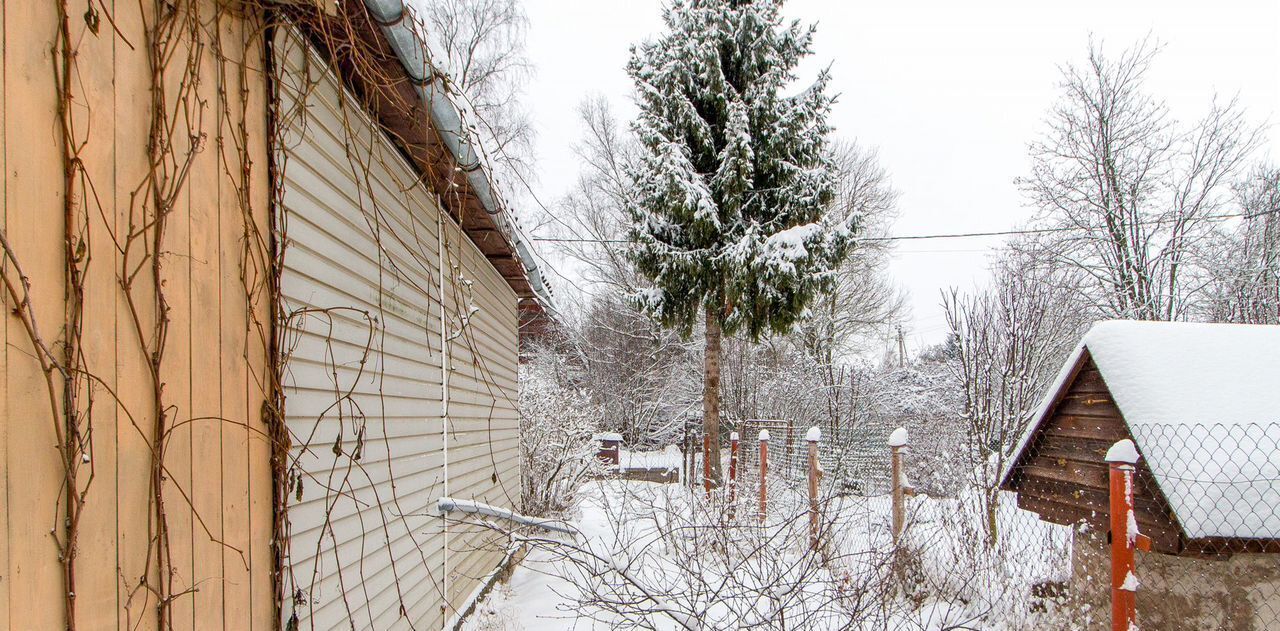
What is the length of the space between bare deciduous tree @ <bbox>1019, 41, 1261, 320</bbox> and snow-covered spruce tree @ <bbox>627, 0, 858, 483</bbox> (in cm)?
643

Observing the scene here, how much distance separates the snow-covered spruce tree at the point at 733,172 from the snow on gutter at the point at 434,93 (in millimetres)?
7167

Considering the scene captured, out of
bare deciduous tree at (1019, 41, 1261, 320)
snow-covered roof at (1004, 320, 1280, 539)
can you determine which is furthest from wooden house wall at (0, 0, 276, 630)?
bare deciduous tree at (1019, 41, 1261, 320)

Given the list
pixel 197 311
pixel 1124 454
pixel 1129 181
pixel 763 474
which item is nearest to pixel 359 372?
pixel 197 311

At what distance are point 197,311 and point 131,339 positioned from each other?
9.4 inches

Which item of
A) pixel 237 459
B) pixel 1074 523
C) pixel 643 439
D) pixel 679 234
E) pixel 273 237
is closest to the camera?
pixel 237 459

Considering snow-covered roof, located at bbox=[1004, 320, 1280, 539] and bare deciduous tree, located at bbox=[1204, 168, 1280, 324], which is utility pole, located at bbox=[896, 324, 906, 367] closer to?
bare deciduous tree, located at bbox=[1204, 168, 1280, 324]

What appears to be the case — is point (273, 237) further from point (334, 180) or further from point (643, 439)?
point (643, 439)

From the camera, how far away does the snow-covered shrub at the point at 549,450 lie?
8094mm

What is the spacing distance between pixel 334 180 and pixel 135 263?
1293 mm

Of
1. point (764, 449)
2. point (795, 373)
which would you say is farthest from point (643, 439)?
point (764, 449)

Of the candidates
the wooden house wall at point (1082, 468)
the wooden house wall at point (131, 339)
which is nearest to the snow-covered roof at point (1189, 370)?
the wooden house wall at point (1082, 468)

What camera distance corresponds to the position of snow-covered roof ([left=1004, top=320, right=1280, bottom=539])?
3082 millimetres

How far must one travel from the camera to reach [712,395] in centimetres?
1137

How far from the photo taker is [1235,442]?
3186 mm
